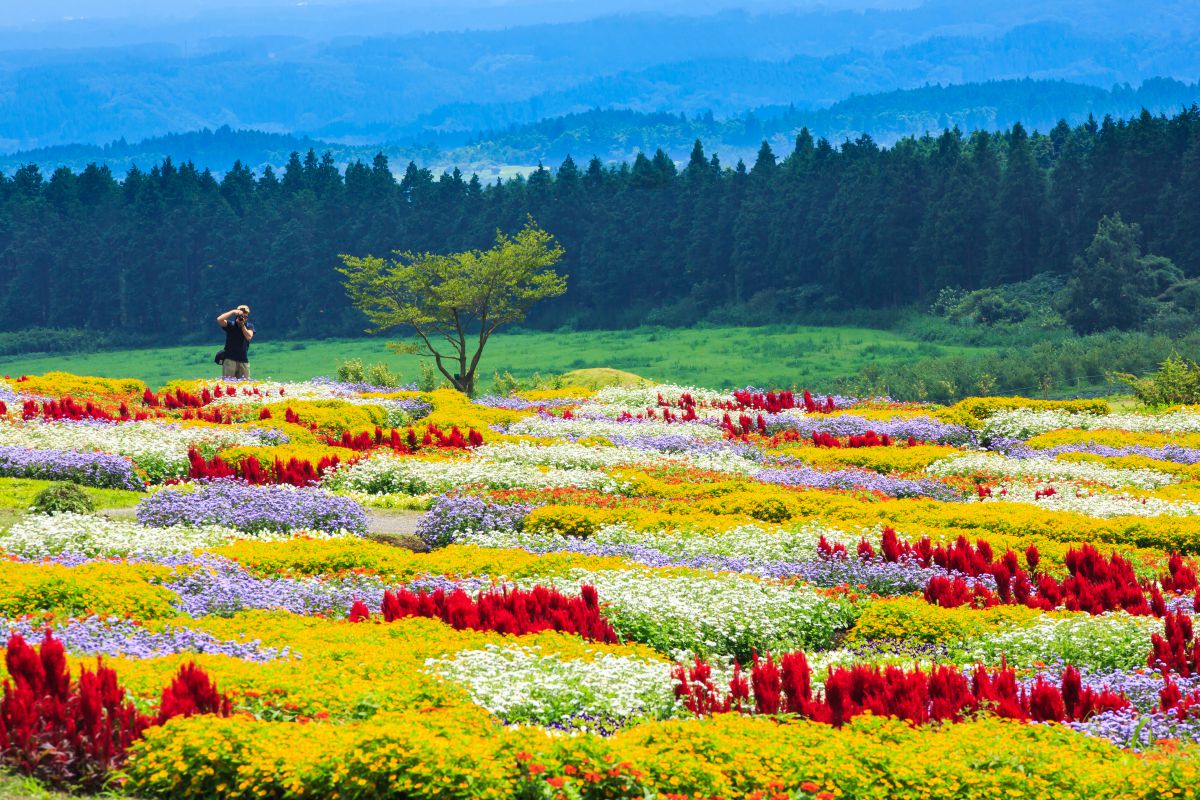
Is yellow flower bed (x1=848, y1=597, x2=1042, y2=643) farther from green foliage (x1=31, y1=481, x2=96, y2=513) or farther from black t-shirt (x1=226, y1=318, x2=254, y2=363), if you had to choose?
black t-shirt (x1=226, y1=318, x2=254, y2=363)

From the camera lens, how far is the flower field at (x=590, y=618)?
7406 mm

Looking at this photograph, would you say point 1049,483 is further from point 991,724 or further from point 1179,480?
point 991,724

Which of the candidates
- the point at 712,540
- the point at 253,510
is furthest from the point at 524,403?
the point at 712,540

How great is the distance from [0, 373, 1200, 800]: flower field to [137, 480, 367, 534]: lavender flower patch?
0.05 m

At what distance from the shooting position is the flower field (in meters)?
7.41

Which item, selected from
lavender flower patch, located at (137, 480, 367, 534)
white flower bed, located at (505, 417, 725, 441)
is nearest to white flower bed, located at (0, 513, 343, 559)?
lavender flower patch, located at (137, 480, 367, 534)

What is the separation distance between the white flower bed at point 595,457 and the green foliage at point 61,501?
7084mm

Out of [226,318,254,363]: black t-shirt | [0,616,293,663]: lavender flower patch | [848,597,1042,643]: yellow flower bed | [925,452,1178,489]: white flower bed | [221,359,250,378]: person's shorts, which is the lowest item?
[848,597,1042,643]: yellow flower bed

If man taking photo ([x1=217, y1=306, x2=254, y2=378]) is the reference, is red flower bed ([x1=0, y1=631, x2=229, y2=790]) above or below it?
below

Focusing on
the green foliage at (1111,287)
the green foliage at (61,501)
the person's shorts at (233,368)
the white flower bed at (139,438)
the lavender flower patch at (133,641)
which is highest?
the green foliage at (1111,287)

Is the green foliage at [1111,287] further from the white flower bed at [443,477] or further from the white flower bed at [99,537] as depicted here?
the white flower bed at [99,537]

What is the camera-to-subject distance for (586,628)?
1092 cm

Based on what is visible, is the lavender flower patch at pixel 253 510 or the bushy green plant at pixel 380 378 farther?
the bushy green plant at pixel 380 378

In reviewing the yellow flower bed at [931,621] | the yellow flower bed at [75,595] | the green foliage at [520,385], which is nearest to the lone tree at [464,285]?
the green foliage at [520,385]
